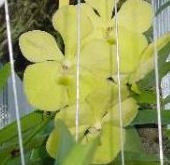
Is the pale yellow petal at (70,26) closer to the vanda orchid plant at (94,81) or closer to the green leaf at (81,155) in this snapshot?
the vanda orchid plant at (94,81)

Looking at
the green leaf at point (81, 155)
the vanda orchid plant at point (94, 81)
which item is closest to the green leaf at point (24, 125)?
the vanda orchid plant at point (94, 81)

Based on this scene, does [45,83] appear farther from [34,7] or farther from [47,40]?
[34,7]

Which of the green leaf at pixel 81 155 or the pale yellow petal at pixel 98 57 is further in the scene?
the pale yellow petal at pixel 98 57

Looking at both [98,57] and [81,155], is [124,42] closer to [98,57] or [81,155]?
[98,57]

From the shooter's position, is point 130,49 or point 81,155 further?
point 130,49

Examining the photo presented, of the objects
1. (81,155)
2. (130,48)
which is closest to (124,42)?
(130,48)

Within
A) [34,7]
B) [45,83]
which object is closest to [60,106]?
[45,83]

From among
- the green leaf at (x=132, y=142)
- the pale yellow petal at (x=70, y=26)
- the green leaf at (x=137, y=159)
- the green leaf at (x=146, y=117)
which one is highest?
the pale yellow petal at (x=70, y=26)
